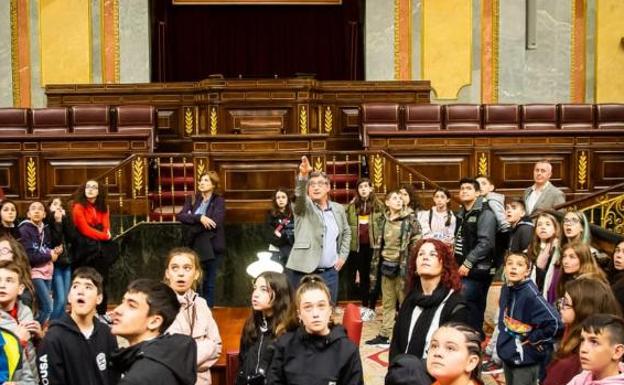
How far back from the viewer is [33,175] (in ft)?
26.8

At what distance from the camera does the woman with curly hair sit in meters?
3.29

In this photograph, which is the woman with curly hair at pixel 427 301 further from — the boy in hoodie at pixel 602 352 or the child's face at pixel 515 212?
the child's face at pixel 515 212

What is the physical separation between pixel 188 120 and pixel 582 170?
5290mm

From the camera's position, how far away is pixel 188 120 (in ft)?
35.8

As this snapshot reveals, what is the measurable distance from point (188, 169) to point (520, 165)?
382cm

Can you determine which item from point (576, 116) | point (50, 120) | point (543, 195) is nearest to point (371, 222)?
point (543, 195)

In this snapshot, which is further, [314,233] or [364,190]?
[364,190]

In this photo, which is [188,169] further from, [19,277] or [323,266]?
[19,277]

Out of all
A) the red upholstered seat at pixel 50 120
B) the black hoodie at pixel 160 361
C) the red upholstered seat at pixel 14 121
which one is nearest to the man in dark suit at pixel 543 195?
the black hoodie at pixel 160 361

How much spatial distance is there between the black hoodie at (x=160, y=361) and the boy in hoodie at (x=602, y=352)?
134cm

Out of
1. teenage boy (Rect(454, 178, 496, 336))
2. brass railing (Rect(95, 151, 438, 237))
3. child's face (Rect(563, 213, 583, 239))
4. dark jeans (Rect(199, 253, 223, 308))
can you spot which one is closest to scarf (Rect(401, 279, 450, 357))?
child's face (Rect(563, 213, 583, 239))

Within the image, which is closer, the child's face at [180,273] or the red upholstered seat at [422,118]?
the child's face at [180,273]

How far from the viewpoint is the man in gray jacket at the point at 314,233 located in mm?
5148

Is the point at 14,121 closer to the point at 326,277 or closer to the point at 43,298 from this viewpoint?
the point at 43,298
